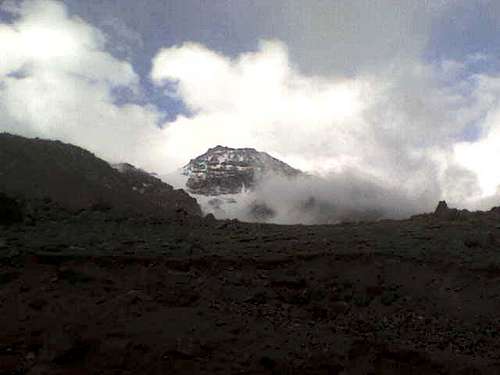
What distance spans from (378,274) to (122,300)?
5881 millimetres

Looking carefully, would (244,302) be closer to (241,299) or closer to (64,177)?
(241,299)

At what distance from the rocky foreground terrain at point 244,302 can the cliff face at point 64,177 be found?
13737 millimetres

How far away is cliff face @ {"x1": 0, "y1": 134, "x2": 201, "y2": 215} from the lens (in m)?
29.4

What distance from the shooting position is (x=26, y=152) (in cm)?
3428

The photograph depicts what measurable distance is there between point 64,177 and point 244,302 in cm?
2545

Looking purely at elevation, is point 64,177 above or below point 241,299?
above

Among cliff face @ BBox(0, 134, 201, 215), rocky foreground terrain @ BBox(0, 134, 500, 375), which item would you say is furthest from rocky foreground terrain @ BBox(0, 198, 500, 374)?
cliff face @ BBox(0, 134, 201, 215)

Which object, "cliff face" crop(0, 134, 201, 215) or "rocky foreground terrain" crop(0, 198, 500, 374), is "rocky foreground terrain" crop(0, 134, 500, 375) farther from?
"cliff face" crop(0, 134, 201, 215)

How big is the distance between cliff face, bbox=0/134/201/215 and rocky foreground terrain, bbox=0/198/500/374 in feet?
45.1

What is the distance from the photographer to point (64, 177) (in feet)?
108

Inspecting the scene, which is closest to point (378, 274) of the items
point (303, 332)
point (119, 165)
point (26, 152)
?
point (303, 332)

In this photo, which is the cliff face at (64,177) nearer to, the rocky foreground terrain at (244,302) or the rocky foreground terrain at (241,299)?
the rocky foreground terrain at (241,299)

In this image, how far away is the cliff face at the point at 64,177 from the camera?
29.4 meters

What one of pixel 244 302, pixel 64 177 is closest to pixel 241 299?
pixel 244 302
